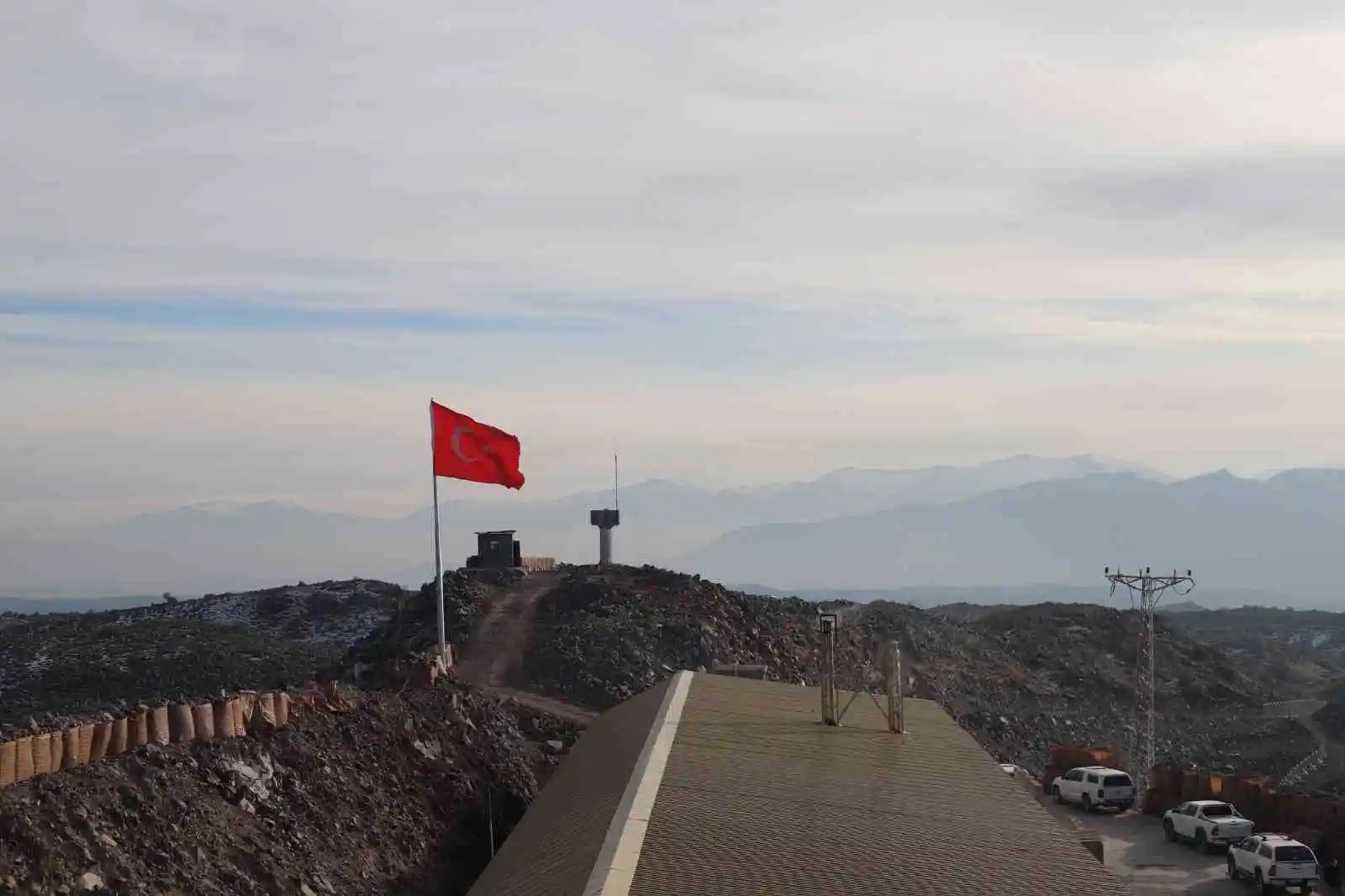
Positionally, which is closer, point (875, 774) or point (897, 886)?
point (897, 886)

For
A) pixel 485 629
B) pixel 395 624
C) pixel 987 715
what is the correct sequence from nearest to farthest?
pixel 485 629
pixel 395 624
pixel 987 715

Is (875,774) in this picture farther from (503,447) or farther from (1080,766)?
(1080,766)

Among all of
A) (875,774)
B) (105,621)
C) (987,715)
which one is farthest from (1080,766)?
(105,621)

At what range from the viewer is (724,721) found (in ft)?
119

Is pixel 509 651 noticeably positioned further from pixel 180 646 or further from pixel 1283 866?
pixel 1283 866

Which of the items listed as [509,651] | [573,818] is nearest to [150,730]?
[573,818]

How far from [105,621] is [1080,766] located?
54.6m

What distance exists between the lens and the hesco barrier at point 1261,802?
138 feet

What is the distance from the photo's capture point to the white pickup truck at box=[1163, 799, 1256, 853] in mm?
43844

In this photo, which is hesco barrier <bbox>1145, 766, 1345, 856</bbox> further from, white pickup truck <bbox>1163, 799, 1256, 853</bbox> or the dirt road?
the dirt road

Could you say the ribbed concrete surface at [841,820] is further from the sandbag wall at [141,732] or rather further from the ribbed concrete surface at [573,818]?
the sandbag wall at [141,732]

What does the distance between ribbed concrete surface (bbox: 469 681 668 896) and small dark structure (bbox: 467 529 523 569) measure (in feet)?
104

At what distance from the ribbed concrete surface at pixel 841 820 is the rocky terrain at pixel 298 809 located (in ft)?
18.9

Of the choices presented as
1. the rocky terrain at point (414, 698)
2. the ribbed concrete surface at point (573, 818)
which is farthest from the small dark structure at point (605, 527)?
the ribbed concrete surface at point (573, 818)
